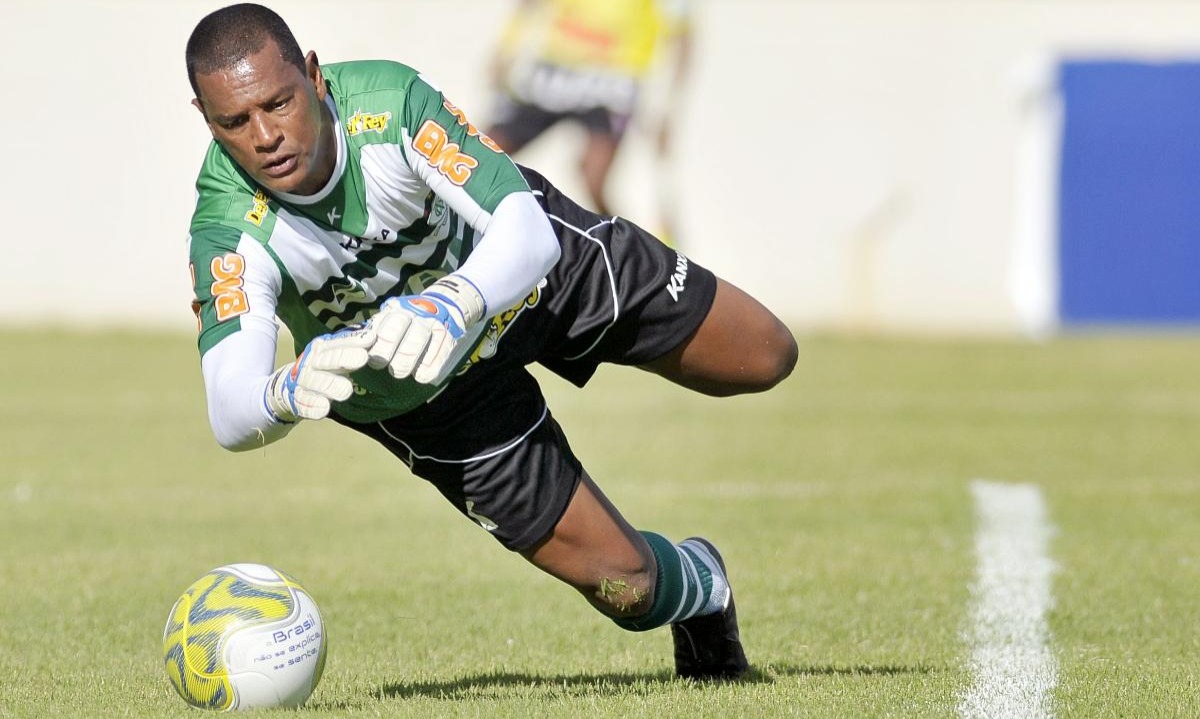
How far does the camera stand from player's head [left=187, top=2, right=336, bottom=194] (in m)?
4.28

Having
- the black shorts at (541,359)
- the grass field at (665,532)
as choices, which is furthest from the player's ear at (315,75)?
the grass field at (665,532)

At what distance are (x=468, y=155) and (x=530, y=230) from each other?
0.91 ft

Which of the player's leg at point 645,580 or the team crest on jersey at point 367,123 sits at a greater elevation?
the team crest on jersey at point 367,123

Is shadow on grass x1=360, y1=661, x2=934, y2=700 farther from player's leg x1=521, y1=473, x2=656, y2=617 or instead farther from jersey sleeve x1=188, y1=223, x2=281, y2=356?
jersey sleeve x1=188, y1=223, x2=281, y2=356

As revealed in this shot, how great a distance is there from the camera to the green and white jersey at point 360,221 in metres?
4.37

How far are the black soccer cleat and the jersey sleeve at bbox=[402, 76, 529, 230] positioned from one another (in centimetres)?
152

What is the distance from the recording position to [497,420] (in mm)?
4984

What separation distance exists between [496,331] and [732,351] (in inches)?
34.0

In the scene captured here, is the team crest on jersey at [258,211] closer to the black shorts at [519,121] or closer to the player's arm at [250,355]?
the player's arm at [250,355]

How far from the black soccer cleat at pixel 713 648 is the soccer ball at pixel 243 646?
1149 millimetres

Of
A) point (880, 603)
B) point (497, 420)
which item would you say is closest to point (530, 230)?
point (497, 420)

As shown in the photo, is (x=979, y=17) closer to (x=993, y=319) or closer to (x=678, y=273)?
(x=993, y=319)

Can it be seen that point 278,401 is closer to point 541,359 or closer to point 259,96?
point 259,96

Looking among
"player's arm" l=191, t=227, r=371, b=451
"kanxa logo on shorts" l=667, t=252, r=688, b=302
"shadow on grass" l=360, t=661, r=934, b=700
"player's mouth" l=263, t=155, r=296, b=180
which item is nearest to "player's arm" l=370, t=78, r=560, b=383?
"player's arm" l=191, t=227, r=371, b=451
